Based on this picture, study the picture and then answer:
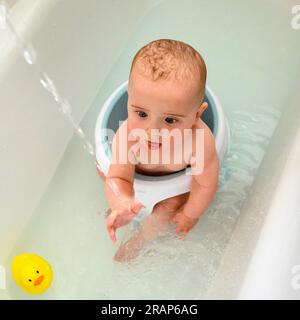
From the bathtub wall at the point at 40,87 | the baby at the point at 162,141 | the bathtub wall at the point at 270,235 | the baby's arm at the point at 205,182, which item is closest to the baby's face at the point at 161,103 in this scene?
the baby at the point at 162,141

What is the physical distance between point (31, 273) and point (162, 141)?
1.42 feet

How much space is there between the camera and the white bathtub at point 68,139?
0.89 metres

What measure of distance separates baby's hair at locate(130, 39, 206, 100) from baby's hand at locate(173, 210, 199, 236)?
17.0 inches

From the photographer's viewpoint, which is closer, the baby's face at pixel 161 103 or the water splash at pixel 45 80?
the baby's face at pixel 161 103

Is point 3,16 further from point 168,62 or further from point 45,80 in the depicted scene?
point 168,62

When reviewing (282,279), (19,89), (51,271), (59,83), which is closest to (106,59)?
(59,83)

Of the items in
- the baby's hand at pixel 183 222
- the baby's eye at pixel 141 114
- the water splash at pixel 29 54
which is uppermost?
the baby's eye at pixel 141 114

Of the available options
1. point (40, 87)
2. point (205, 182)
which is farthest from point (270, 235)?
point (40, 87)

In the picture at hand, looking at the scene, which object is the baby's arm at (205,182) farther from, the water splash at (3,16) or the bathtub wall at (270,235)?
the water splash at (3,16)

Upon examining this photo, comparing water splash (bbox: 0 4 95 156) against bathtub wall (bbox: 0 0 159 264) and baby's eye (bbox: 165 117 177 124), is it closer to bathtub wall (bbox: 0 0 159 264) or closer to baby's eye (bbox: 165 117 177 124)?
bathtub wall (bbox: 0 0 159 264)

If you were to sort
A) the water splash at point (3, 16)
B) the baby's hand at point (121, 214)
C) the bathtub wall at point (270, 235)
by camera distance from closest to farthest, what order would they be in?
1. the bathtub wall at point (270, 235)
2. the baby's hand at point (121, 214)
3. the water splash at point (3, 16)

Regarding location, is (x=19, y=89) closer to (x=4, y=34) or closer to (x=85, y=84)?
(x=4, y=34)

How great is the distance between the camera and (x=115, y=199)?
3.63 feet

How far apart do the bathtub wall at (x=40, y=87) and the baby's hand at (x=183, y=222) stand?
1.29ft
